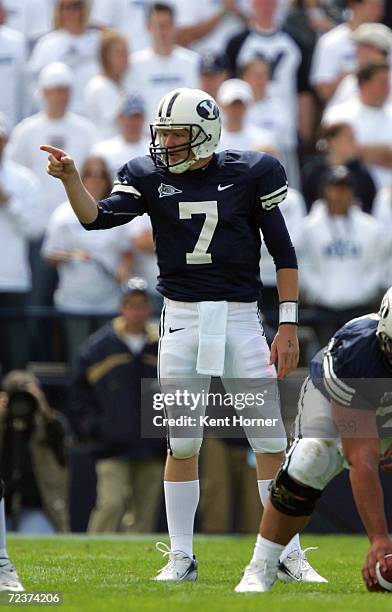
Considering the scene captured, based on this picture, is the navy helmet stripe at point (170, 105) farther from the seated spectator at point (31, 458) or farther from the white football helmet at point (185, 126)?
the seated spectator at point (31, 458)

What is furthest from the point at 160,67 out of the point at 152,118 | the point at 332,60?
the point at 332,60

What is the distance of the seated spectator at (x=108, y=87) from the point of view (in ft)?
41.5

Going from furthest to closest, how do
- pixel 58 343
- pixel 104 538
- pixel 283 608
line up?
pixel 58 343
pixel 104 538
pixel 283 608

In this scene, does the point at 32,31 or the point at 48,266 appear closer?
the point at 48,266

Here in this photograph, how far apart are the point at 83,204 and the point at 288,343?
1127 millimetres

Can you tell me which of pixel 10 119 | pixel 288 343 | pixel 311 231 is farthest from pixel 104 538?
pixel 10 119

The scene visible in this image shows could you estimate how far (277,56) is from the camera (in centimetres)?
1345

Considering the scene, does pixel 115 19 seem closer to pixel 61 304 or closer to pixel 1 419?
pixel 61 304

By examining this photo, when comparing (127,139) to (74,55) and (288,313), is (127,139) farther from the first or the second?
(288,313)

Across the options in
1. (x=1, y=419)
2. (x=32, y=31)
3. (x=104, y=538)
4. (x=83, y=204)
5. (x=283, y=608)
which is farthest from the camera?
(x=32, y=31)

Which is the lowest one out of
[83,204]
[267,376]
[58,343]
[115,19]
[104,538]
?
[104,538]

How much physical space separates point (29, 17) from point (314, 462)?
9215 mm

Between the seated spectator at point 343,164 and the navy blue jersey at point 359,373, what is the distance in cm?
630

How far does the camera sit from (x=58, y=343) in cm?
1160
